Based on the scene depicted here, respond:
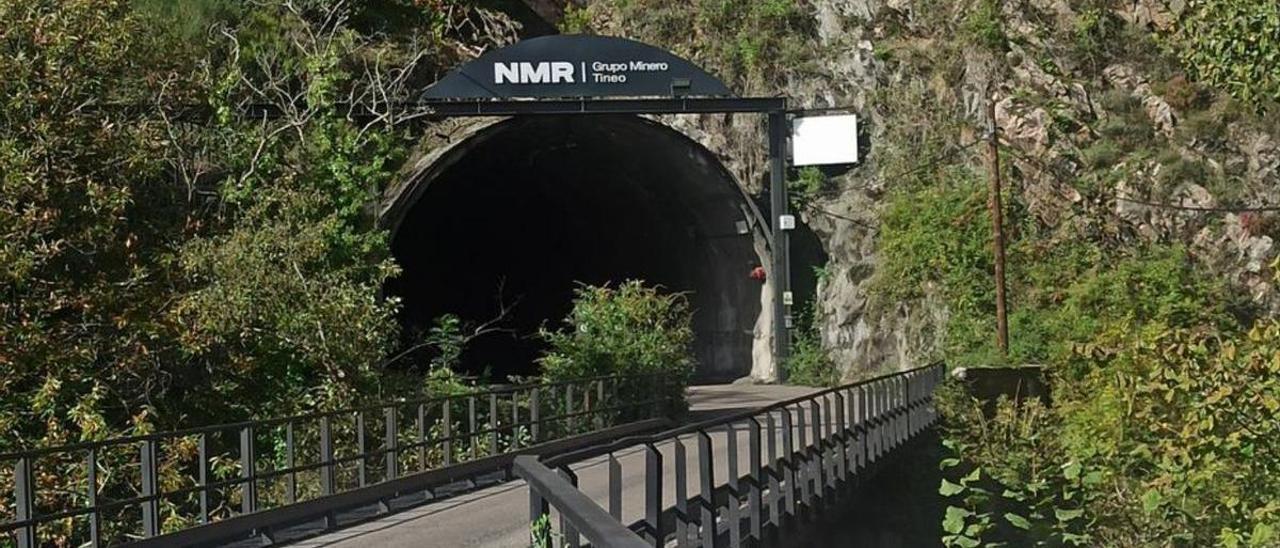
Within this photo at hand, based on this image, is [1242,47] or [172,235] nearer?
[1242,47]

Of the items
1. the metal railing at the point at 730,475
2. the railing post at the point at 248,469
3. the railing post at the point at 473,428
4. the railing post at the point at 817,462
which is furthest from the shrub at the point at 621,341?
the railing post at the point at 248,469

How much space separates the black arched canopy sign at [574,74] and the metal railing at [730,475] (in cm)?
885

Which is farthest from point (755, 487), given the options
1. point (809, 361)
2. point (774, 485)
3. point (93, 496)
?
point (809, 361)

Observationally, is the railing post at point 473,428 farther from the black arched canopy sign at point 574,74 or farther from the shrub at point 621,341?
the black arched canopy sign at point 574,74

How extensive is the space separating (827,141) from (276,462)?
20.1m

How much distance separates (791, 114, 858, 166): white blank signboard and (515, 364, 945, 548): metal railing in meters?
10.9

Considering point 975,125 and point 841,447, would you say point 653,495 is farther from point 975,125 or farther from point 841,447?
point 975,125

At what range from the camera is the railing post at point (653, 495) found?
38.2ft

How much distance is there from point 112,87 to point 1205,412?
17716mm

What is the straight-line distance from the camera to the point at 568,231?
48625 millimetres

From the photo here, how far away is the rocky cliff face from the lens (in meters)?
40.8

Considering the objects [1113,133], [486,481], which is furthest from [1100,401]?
[1113,133]

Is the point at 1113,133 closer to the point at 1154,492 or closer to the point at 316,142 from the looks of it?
the point at 316,142

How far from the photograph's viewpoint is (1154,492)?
1555 centimetres
